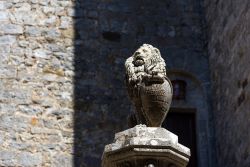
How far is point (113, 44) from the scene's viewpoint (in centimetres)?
1005

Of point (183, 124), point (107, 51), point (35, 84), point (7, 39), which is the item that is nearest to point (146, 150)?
point (35, 84)

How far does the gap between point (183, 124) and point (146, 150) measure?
469 centimetres

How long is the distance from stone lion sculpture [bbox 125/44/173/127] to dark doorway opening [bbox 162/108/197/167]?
156 inches

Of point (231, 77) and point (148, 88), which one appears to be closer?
point (148, 88)

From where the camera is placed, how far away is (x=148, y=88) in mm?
5684

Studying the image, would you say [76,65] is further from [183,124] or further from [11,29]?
[183,124]

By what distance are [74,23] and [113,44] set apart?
722mm

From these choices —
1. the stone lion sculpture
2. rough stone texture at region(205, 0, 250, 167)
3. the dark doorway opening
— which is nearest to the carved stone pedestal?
the stone lion sculpture

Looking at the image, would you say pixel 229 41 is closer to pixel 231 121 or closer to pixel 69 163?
pixel 231 121

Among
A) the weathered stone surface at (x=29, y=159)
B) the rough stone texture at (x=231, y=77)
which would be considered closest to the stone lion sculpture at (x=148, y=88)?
the rough stone texture at (x=231, y=77)

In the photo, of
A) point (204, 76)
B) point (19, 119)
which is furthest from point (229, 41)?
point (19, 119)

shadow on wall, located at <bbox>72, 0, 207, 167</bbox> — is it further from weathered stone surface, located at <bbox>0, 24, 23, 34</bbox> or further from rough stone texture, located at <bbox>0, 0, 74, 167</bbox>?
weathered stone surface, located at <bbox>0, 24, 23, 34</bbox>

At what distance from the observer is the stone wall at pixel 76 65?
919 cm

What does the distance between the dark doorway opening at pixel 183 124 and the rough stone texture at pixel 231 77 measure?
430mm
